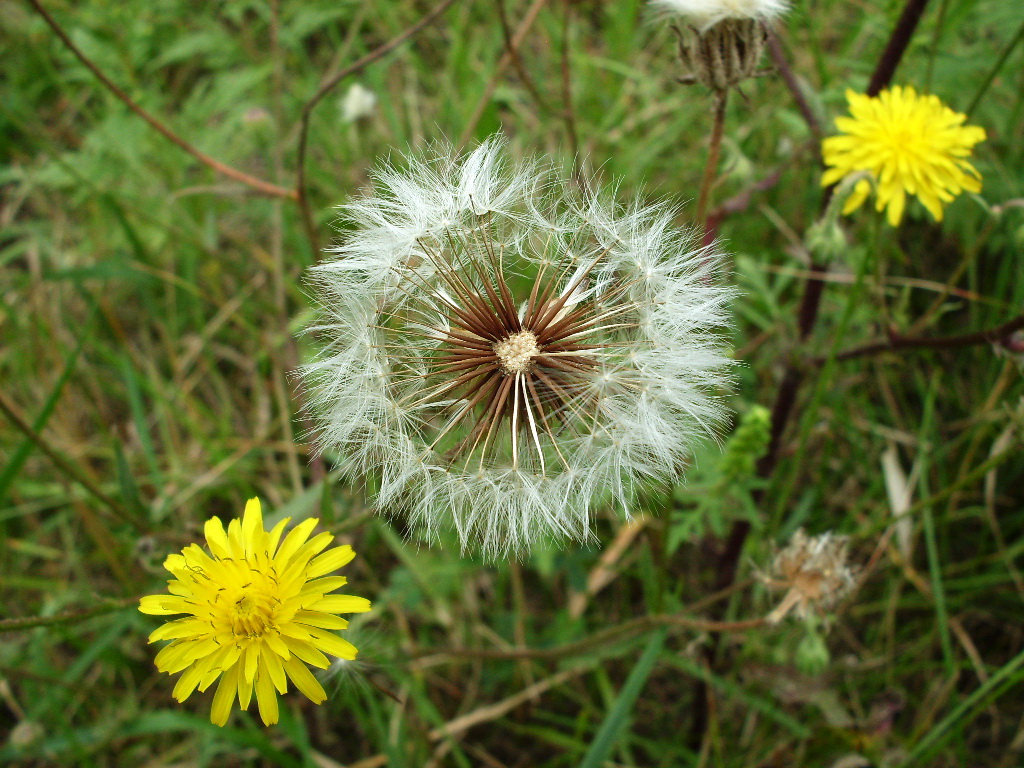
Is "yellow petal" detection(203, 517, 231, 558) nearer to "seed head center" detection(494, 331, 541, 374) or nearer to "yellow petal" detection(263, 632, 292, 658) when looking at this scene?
"yellow petal" detection(263, 632, 292, 658)

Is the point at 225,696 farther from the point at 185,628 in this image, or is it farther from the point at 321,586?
the point at 321,586

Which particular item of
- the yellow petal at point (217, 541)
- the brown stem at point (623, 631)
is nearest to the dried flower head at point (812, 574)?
the brown stem at point (623, 631)

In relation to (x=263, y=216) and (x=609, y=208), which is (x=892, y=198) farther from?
(x=263, y=216)

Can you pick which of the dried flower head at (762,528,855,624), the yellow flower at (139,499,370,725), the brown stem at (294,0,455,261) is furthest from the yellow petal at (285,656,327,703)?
the brown stem at (294,0,455,261)

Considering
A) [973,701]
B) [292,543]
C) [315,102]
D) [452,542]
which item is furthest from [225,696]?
[973,701]

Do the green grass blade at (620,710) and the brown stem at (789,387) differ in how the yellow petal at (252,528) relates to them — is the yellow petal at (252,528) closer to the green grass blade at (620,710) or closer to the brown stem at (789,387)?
the green grass blade at (620,710)

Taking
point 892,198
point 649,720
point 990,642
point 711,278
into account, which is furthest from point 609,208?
point 990,642
